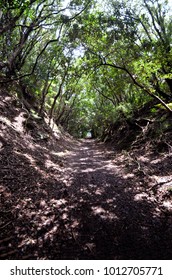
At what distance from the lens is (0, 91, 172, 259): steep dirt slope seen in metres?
3.70

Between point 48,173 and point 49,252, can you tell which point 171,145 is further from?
point 49,252

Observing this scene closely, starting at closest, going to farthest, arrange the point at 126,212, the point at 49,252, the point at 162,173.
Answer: the point at 49,252 → the point at 126,212 → the point at 162,173

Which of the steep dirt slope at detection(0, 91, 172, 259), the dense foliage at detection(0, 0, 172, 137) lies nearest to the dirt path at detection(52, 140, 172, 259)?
the steep dirt slope at detection(0, 91, 172, 259)

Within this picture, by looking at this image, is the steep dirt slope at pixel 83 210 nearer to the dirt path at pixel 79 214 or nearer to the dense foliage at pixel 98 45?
the dirt path at pixel 79 214

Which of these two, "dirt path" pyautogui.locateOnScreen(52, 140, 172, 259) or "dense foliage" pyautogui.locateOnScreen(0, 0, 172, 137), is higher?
"dense foliage" pyautogui.locateOnScreen(0, 0, 172, 137)

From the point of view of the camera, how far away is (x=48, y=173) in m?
7.98

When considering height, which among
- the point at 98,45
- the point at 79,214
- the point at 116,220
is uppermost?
the point at 98,45

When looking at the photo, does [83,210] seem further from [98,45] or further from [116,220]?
[98,45]

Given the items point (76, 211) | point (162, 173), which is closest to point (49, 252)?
point (76, 211)

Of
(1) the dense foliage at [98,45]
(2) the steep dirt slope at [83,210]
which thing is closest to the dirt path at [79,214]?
(2) the steep dirt slope at [83,210]

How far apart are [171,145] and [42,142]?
8492mm

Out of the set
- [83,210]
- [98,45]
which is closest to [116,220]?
[83,210]

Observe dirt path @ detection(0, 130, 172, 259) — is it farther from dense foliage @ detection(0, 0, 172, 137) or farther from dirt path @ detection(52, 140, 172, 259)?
dense foliage @ detection(0, 0, 172, 137)

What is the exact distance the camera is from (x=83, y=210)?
17.1 ft
